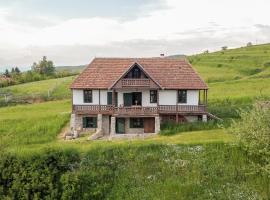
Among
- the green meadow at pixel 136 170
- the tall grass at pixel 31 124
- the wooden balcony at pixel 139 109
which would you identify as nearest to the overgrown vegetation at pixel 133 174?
the green meadow at pixel 136 170

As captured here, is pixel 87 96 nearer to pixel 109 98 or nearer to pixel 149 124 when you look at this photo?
pixel 109 98

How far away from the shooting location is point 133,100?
1951 inches

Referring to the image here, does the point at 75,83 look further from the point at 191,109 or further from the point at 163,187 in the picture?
the point at 163,187

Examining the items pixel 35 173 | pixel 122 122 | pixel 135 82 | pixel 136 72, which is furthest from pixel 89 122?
pixel 35 173

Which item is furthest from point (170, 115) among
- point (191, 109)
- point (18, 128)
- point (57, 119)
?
point (18, 128)

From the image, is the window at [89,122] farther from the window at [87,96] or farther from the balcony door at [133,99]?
the balcony door at [133,99]

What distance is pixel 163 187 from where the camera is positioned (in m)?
35.1

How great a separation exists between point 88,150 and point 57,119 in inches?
562

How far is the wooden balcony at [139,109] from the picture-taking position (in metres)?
47.8

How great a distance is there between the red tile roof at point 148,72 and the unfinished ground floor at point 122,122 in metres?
3.10

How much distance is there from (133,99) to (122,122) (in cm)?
260

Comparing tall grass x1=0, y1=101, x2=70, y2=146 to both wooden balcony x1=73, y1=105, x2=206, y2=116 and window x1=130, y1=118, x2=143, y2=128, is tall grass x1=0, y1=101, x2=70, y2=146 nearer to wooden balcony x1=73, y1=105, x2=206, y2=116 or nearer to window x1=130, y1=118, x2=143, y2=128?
wooden balcony x1=73, y1=105, x2=206, y2=116

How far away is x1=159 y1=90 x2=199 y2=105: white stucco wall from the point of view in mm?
49312

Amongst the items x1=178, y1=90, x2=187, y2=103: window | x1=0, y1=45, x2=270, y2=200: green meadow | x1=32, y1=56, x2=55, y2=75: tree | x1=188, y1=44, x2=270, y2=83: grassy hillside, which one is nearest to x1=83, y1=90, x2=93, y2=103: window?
x1=0, y1=45, x2=270, y2=200: green meadow
